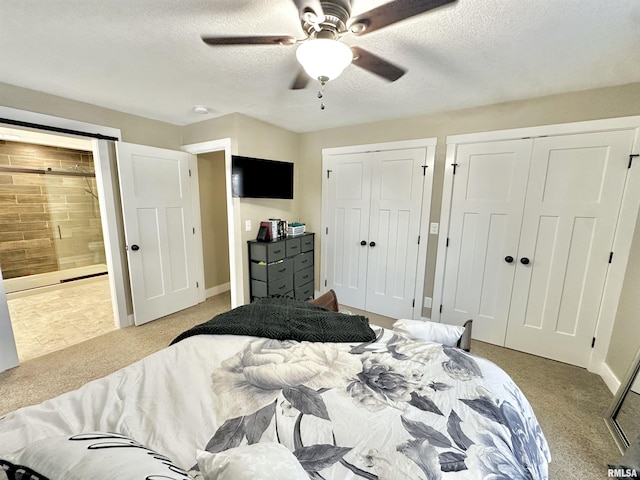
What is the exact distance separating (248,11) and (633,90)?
9.03 feet

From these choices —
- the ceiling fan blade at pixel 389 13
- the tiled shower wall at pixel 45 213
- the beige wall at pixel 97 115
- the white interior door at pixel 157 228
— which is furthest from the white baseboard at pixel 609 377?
the tiled shower wall at pixel 45 213

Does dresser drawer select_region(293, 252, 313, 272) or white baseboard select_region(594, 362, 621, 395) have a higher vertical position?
dresser drawer select_region(293, 252, 313, 272)

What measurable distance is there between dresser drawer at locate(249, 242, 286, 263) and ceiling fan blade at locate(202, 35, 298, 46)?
1.95 metres

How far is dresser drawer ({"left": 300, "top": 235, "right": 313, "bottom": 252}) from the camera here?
3416 mm

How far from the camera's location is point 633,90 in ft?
6.32

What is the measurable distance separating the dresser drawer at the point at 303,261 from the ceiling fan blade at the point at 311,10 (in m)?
2.50

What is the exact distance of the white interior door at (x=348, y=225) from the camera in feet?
10.5

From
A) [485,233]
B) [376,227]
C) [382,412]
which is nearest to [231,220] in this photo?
[376,227]

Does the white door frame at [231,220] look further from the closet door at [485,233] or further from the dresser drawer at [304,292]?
the closet door at [485,233]

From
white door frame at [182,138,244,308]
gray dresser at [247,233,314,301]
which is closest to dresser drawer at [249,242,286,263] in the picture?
gray dresser at [247,233,314,301]

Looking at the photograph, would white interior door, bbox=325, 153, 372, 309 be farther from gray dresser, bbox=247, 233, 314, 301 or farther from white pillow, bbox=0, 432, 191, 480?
white pillow, bbox=0, 432, 191, 480

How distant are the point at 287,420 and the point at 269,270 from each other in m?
2.11

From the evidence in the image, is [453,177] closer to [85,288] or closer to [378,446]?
[378,446]

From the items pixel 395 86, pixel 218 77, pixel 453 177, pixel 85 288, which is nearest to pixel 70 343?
pixel 85 288
